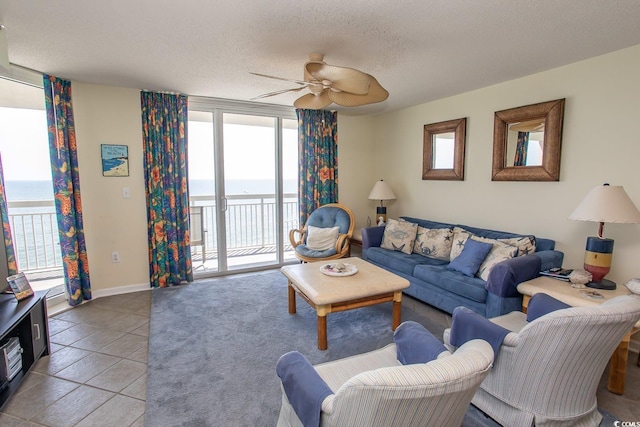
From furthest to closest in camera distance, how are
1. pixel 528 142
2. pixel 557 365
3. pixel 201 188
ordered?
pixel 201 188 < pixel 528 142 < pixel 557 365

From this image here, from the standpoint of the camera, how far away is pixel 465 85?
3.65 metres

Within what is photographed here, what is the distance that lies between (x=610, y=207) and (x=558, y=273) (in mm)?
690

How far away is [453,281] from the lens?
3.13 metres

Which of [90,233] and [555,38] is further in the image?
[90,233]

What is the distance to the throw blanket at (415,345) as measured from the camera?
1.49 metres

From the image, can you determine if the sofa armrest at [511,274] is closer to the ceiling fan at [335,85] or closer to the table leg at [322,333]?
the table leg at [322,333]

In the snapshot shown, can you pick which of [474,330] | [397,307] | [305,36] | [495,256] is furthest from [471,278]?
[305,36]

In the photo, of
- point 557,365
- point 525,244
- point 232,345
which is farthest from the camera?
point 525,244

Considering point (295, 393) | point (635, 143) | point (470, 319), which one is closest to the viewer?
point (295, 393)

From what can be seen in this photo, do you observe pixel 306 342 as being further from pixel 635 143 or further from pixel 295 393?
pixel 635 143

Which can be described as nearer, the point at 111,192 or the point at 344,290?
the point at 344,290

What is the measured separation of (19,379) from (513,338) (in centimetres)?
311

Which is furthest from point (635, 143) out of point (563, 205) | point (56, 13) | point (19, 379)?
point (19, 379)

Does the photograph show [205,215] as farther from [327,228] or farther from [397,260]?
[397,260]
